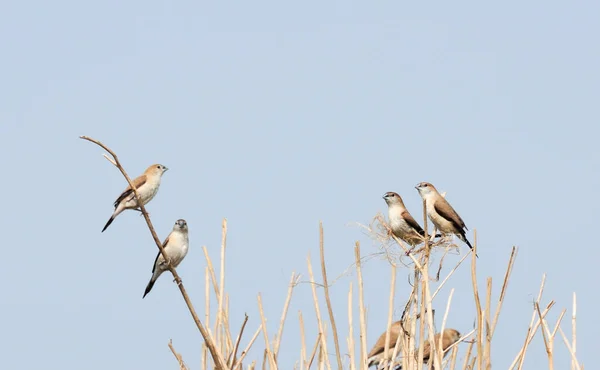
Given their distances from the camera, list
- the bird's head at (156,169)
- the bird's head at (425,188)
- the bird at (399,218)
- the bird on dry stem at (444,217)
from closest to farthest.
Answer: the bird at (399,218) → the bird's head at (156,169) → the bird on dry stem at (444,217) → the bird's head at (425,188)

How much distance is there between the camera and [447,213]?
10461 mm

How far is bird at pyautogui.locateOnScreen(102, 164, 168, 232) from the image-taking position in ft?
31.8

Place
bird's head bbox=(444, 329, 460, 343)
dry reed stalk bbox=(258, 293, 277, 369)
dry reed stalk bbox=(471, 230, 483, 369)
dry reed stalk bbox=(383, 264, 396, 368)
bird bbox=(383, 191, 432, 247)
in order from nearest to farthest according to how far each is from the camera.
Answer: dry reed stalk bbox=(471, 230, 483, 369) → dry reed stalk bbox=(258, 293, 277, 369) → dry reed stalk bbox=(383, 264, 396, 368) → bird bbox=(383, 191, 432, 247) → bird's head bbox=(444, 329, 460, 343)

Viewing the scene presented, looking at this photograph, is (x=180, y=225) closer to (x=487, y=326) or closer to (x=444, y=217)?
(x=444, y=217)

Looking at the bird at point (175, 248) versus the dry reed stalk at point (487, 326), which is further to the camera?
the bird at point (175, 248)

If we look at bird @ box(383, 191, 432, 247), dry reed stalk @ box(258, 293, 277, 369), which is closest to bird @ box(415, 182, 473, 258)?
bird @ box(383, 191, 432, 247)

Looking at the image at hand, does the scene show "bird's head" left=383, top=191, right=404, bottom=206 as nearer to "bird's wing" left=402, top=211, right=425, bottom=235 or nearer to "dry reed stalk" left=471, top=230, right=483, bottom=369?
"bird's wing" left=402, top=211, right=425, bottom=235

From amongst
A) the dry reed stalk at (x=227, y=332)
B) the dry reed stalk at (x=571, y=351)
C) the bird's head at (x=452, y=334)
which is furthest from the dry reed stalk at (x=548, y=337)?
the bird's head at (x=452, y=334)

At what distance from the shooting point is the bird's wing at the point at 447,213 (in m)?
10.5

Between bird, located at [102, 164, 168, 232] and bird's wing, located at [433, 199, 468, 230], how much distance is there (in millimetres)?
3129

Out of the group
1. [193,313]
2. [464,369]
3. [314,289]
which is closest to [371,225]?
[314,289]

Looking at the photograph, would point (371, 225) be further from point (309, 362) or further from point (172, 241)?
point (172, 241)

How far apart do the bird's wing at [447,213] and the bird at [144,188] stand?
10.3 feet

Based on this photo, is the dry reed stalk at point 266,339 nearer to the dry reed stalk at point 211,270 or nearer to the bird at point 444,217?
the dry reed stalk at point 211,270
